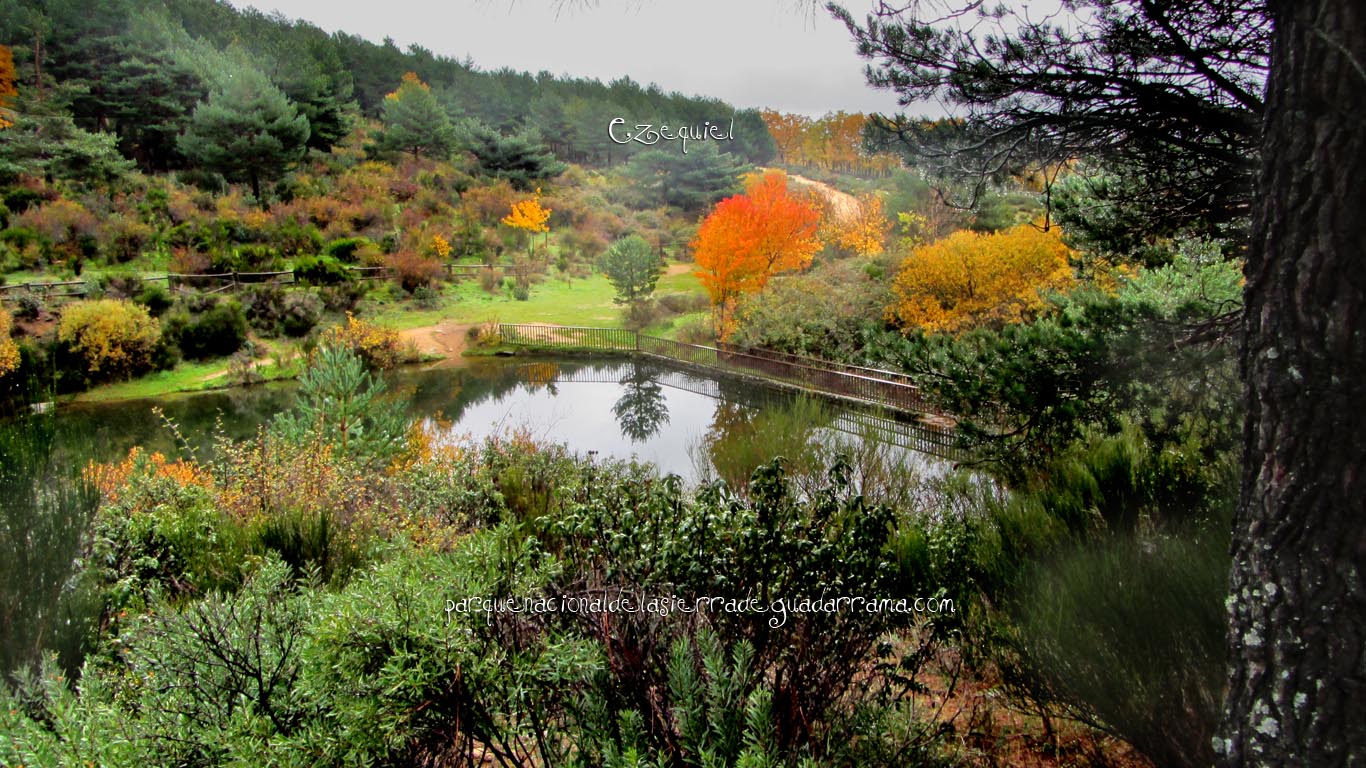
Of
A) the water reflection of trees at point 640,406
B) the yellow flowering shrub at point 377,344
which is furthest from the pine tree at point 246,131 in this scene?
the water reflection of trees at point 640,406

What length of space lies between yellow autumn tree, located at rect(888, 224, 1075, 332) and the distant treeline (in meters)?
22.0

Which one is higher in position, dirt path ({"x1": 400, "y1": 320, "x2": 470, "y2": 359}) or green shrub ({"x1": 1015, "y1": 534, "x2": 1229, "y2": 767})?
green shrub ({"x1": 1015, "y1": 534, "x2": 1229, "y2": 767})

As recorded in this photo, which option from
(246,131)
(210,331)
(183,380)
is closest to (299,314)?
(210,331)

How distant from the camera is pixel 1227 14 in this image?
278cm

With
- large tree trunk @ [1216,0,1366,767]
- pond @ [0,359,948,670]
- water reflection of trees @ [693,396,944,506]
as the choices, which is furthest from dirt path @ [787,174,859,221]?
large tree trunk @ [1216,0,1366,767]

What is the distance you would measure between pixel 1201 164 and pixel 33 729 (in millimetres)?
4351

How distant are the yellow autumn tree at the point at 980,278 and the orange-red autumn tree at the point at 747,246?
4.66 m

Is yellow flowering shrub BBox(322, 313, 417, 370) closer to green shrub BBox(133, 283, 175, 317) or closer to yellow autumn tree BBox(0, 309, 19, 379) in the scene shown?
green shrub BBox(133, 283, 175, 317)

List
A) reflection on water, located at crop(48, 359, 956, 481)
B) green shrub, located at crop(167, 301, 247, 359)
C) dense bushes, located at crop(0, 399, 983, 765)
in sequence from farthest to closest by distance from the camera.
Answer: green shrub, located at crop(167, 301, 247, 359) < reflection on water, located at crop(48, 359, 956, 481) < dense bushes, located at crop(0, 399, 983, 765)

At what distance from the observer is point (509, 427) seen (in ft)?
34.4

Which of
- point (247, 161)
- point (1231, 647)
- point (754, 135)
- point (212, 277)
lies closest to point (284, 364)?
point (212, 277)

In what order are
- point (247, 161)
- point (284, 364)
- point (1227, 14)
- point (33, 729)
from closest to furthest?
point (33, 729), point (1227, 14), point (284, 364), point (247, 161)

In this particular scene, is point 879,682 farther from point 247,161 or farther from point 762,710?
point 247,161

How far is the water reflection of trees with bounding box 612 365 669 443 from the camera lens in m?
13.3
